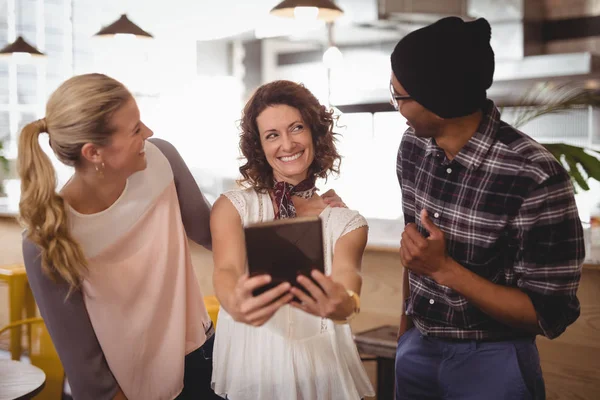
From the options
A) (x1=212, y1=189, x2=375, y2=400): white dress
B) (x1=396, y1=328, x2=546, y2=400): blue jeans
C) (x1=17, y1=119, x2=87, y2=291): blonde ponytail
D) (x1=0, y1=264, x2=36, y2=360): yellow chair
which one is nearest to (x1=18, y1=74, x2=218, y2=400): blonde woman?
(x1=17, y1=119, x2=87, y2=291): blonde ponytail

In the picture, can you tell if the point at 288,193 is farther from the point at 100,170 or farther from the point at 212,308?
the point at 212,308

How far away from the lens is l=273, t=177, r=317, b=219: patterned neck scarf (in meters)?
1.67

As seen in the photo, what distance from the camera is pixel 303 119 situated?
5.54 feet

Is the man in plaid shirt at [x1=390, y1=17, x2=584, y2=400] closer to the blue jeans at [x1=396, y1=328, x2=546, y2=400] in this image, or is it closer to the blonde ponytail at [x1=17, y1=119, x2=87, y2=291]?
the blue jeans at [x1=396, y1=328, x2=546, y2=400]

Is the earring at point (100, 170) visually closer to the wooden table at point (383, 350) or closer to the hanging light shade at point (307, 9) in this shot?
the wooden table at point (383, 350)

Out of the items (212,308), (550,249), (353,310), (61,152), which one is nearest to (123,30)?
(212,308)

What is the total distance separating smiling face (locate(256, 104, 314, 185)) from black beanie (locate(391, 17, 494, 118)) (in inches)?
12.0

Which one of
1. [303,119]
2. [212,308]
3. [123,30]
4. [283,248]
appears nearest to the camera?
[283,248]

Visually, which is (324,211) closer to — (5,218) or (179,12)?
(5,218)

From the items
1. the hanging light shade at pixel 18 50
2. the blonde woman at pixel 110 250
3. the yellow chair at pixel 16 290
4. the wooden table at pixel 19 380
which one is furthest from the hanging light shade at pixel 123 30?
the blonde woman at pixel 110 250

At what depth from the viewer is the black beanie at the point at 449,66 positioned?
4.78 feet

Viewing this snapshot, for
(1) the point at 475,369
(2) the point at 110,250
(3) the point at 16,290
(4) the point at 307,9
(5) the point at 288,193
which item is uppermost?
(4) the point at 307,9

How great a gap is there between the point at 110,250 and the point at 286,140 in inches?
19.7

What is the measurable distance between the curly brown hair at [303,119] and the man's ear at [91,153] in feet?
1.20
